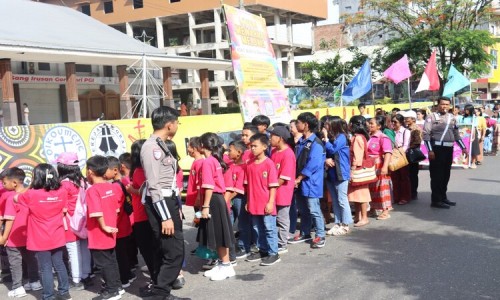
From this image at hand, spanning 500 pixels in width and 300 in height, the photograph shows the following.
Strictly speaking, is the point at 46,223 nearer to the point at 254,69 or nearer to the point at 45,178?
the point at 45,178

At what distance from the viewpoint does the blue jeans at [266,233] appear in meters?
5.69

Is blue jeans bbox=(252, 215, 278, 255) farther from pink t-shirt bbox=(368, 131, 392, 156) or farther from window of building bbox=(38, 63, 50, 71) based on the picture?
window of building bbox=(38, 63, 50, 71)

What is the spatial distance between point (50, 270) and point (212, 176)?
73.0 inches

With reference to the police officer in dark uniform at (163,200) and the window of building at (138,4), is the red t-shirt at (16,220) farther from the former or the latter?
the window of building at (138,4)

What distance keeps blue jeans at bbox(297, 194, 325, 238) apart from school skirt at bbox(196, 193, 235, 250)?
4.59 feet

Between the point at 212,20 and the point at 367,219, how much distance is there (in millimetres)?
38548

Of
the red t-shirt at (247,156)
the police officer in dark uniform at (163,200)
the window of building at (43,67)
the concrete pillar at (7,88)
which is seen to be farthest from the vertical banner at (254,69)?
the window of building at (43,67)

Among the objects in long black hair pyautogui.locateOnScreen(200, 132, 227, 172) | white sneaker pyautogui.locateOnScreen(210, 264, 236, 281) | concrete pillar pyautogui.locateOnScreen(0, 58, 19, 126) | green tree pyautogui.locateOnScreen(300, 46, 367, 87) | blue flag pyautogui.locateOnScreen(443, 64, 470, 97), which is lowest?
white sneaker pyautogui.locateOnScreen(210, 264, 236, 281)

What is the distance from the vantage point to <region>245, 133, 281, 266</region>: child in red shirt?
18.5 ft

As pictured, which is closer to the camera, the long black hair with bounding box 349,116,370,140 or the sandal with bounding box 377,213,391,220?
the long black hair with bounding box 349,116,370,140

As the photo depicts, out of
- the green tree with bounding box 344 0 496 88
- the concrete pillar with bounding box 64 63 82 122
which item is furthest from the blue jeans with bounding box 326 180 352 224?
the green tree with bounding box 344 0 496 88

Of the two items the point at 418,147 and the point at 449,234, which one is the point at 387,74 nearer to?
the point at 418,147

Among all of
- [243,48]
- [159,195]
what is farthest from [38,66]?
[159,195]

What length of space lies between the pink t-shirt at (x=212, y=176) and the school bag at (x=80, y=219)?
4.22 ft
